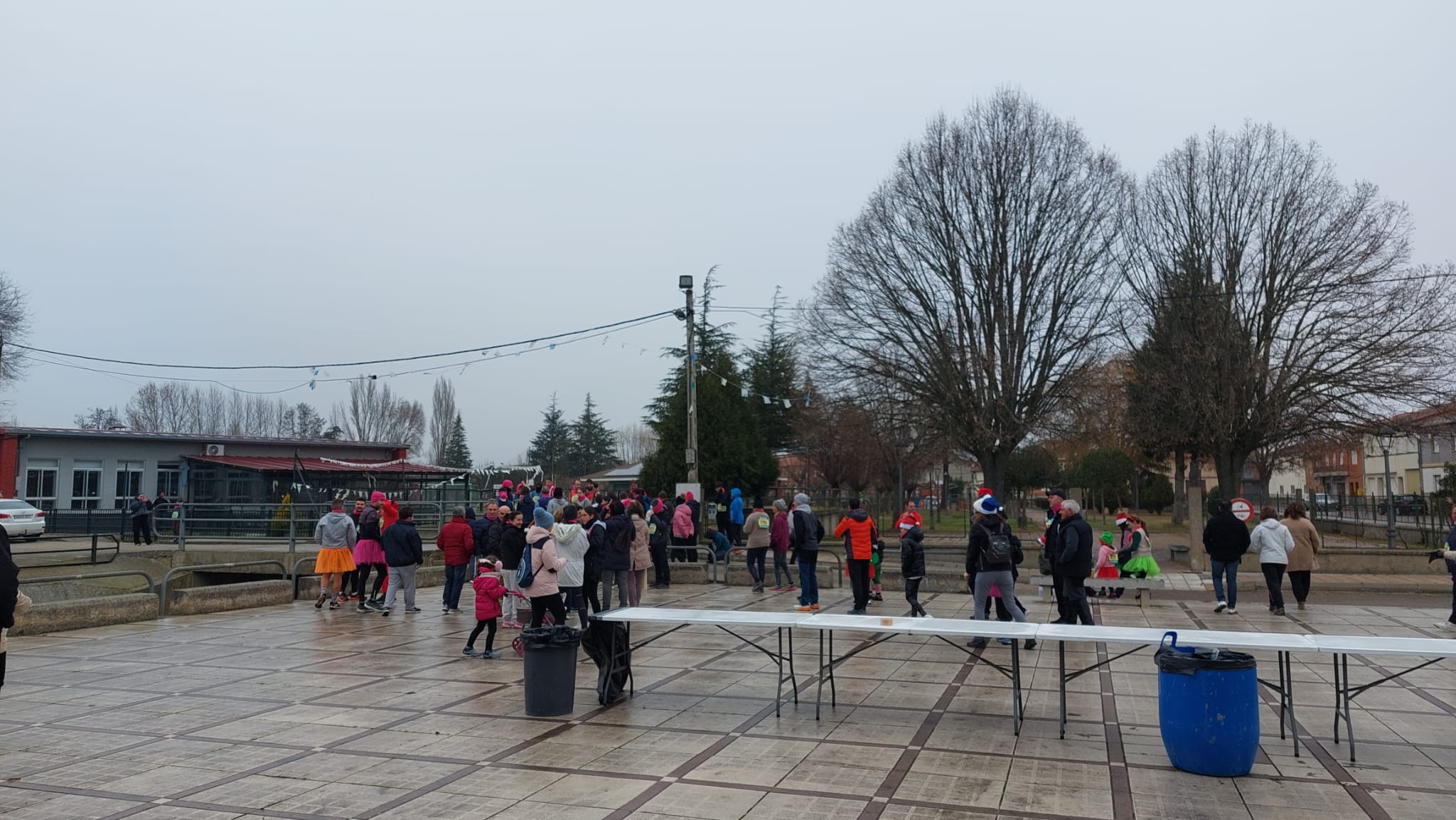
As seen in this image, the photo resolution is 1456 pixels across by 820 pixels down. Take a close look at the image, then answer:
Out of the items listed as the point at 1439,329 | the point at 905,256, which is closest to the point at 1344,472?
the point at 1439,329

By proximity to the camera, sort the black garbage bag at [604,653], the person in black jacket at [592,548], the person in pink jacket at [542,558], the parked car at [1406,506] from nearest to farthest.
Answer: the black garbage bag at [604,653]
the person in pink jacket at [542,558]
the person in black jacket at [592,548]
the parked car at [1406,506]

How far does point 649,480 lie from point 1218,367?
64.2ft

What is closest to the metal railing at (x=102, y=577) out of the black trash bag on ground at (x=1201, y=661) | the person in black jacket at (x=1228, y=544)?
the black trash bag on ground at (x=1201, y=661)

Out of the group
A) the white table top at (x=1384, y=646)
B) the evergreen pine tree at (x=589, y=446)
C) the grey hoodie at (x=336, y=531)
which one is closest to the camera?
the white table top at (x=1384, y=646)

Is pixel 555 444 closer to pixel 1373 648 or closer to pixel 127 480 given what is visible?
pixel 127 480

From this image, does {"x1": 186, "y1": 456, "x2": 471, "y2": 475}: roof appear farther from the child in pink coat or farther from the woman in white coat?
the woman in white coat

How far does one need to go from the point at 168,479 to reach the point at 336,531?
3105 cm

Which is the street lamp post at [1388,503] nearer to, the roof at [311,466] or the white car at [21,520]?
the roof at [311,466]

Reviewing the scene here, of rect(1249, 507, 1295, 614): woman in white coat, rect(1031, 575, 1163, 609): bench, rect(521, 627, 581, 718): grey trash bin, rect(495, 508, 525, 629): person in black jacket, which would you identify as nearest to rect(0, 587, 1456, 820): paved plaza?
rect(521, 627, 581, 718): grey trash bin

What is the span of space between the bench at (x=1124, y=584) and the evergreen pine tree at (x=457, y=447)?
246 ft

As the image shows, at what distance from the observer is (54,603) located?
14.3m

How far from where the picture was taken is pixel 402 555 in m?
15.5

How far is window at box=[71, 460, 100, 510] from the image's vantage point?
4084 centimetres

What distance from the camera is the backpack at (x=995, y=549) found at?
11562 millimetres
